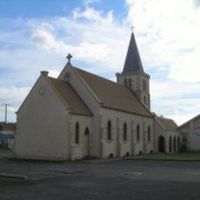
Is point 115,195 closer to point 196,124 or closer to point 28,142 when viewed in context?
point 28,142

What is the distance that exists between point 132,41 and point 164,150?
17.6 m

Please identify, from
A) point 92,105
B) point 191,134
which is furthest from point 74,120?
point 191,134

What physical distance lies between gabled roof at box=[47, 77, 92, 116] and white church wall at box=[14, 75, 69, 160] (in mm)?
846

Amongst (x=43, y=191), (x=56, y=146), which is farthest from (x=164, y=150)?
(x=43, y=191)

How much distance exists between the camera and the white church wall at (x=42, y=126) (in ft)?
130

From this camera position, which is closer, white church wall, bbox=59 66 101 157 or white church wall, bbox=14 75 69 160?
white church wall, bbox=14 75 69 160

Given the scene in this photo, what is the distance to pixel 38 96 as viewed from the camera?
1629 inches

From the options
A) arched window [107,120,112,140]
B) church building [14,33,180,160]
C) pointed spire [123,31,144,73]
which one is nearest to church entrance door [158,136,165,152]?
church building [14,33,180,160]

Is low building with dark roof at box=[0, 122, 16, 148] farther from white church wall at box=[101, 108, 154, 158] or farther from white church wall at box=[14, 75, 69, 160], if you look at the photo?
white church wall at box=[14, 75, 69, 160]

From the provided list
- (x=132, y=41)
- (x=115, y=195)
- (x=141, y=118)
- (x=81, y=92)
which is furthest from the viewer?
(x=132, y=41)

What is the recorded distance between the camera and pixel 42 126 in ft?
134

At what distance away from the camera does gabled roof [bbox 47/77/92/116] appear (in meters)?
40.6

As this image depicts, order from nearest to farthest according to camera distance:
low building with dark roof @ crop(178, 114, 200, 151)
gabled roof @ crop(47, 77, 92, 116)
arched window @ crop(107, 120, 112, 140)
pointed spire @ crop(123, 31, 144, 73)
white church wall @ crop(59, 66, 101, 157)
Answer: gabled roof @ crop(47, 77, 92, 116) < white church wall @ crop(59, 66, 101, 157) < arched window @ crop(107, 120, 112, 140) < pointed spire @ crop(123, 31, 144, 73) < low building with dark roof @ crop(178, 114, 200, 151)

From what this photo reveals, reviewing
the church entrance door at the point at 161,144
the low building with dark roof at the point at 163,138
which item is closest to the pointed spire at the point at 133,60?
the low building with dark roof at the point at 163,138
